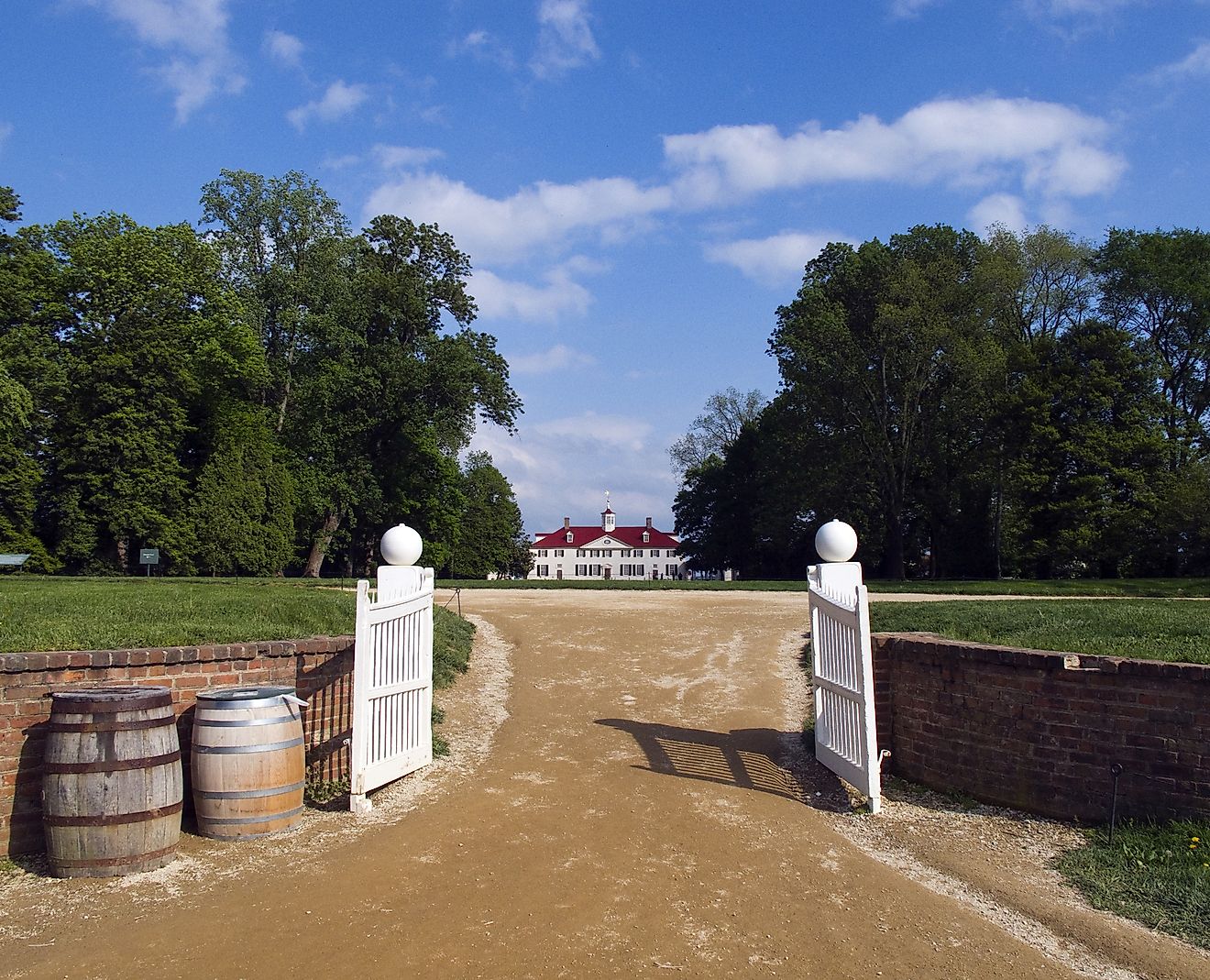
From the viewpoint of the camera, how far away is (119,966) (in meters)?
3.77

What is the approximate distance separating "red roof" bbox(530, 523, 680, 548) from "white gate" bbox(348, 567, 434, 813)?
346ft

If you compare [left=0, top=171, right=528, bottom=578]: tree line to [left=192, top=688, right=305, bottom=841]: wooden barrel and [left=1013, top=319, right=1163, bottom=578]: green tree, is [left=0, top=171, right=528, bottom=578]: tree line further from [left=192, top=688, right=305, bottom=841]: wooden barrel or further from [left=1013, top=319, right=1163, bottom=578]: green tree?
[left=192, top=688, right=305, bottom=841]: wooden barrel

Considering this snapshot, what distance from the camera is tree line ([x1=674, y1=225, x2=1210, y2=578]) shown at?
31.5 m

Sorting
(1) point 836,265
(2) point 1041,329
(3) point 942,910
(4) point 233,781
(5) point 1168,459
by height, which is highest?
(1) point 836,265

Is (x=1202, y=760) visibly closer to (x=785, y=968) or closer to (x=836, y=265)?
(x=785, y=968)

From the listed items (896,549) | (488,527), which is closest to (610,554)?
(488,527)

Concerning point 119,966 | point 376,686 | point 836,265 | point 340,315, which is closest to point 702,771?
point 376,686

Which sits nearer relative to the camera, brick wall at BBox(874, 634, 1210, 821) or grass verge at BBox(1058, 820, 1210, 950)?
grass verge at BBox(1058, 820, 1210, 950)

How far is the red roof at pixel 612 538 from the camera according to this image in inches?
4456

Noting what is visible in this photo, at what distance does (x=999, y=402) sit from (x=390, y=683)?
3200cm

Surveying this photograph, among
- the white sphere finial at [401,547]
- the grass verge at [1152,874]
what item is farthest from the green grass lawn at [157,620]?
the grass verge at [1152,874]

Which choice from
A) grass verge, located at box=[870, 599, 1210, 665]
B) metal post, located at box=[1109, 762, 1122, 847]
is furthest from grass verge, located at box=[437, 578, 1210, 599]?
metal post, located at box=[1109, 762, 1122, 847]

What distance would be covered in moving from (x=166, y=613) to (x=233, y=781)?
3662mm

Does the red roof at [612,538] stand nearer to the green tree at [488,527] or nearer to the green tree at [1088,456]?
the green tree at [488,527]
